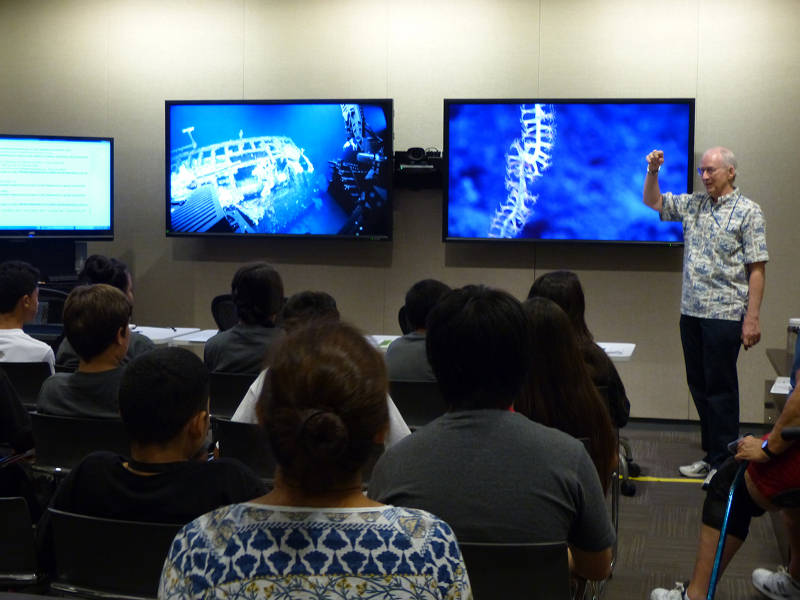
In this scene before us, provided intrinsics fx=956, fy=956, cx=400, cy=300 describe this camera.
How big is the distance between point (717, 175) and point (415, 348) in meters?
2.17

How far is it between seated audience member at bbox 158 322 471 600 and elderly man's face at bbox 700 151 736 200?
4037 mm

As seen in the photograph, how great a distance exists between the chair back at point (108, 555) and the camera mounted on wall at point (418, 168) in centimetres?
460

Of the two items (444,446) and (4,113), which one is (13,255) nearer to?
(4,113)

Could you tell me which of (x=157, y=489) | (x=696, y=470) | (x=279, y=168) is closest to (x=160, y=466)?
(x=157, y=489)

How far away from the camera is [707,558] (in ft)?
10.2

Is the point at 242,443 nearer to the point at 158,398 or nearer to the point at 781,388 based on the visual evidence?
the point at 158,398

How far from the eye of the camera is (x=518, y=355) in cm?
185

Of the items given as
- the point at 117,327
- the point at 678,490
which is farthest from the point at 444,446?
the point at 678,490

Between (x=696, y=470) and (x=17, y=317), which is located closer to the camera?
(x=17, y=317)

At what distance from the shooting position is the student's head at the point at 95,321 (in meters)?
2.92

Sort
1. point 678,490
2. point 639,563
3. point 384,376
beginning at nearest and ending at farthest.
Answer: point 384,376, point 639,563, point 678,490

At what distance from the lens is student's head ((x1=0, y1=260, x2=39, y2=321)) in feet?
12.2

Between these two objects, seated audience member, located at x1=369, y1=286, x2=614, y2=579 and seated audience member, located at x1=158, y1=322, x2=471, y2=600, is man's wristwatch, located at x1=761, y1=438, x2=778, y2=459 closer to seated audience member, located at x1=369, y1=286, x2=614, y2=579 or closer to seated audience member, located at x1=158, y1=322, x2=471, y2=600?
seated audience member, located at x1=369, y1=286, x2=614, y2=579

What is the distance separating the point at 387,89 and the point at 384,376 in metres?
5.50
